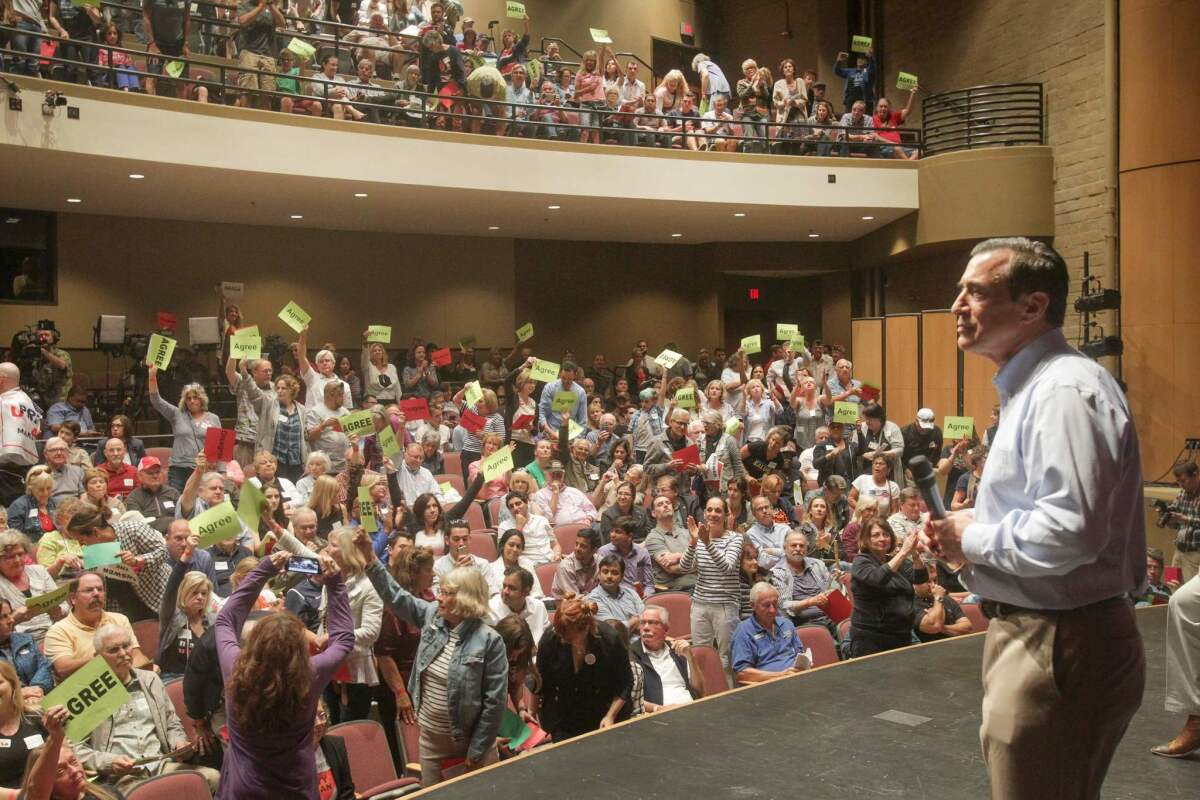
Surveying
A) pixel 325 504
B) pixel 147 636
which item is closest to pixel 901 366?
pixel 325 504

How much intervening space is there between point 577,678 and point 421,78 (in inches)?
329

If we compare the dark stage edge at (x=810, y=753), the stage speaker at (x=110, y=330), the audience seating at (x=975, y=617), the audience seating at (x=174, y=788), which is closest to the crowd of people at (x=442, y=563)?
the audience seating at (x=975, y=617)

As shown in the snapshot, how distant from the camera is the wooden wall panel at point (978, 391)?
11641mm

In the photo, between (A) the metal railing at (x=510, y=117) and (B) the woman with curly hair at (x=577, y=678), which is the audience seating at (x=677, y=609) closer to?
(B) the woman with curly hair at (x=577, y=678)

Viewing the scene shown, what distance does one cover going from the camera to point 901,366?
13.0m

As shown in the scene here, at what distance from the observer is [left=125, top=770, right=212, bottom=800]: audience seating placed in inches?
123

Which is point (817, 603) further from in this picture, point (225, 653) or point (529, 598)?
point (225, 653)

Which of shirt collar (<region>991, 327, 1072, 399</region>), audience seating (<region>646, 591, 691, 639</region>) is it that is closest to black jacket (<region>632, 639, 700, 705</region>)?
audience seating (<region>646, 591, 691, 639</region>)

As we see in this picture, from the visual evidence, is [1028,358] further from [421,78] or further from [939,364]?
[939,364]

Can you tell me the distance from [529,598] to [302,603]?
1.04 metres

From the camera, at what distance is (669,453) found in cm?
800

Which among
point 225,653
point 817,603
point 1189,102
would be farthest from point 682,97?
point 225,653

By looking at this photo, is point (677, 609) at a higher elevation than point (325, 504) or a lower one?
lower

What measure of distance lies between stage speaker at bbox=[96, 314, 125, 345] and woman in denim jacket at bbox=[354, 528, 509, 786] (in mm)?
7974
